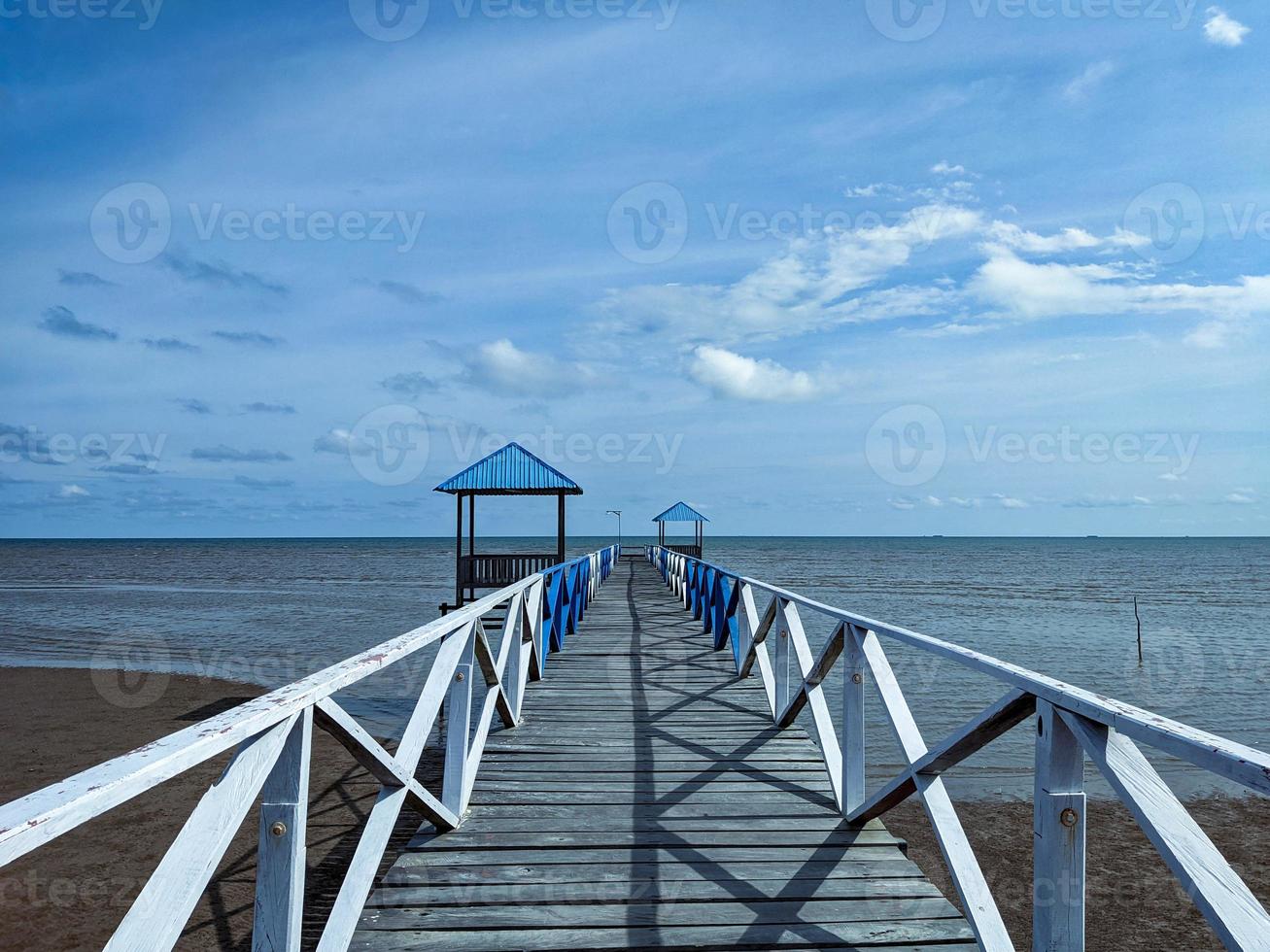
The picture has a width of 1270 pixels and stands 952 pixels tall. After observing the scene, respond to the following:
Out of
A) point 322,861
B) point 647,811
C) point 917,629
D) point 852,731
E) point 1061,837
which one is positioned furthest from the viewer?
point 917,629

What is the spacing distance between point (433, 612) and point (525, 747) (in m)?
24.0

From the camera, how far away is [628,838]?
3908 millimetres

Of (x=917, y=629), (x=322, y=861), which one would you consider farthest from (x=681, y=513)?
(x=322, y=861)

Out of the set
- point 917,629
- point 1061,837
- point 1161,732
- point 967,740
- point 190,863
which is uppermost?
point 1161,732

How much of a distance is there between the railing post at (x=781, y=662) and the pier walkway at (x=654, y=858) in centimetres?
23

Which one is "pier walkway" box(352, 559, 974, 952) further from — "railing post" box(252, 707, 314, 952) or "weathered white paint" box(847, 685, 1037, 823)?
"railing post" box(252, 707, 314, 952)

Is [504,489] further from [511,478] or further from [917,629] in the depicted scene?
[917,629]

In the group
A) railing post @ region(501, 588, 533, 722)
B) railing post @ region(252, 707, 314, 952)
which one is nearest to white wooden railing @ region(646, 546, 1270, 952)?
railing post @ region(252, 707, 314, 952)

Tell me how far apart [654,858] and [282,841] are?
200 cm

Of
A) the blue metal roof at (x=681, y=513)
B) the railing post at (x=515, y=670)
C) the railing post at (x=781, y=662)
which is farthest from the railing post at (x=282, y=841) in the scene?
the blue metal roof at (x=681, y=513)

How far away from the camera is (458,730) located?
4246 millimetres

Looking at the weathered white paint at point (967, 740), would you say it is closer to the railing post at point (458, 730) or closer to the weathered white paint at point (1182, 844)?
the weathered white paint at point (1182, 844)

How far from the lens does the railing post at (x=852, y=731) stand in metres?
4.09

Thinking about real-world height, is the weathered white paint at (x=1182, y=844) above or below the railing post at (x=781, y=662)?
above
